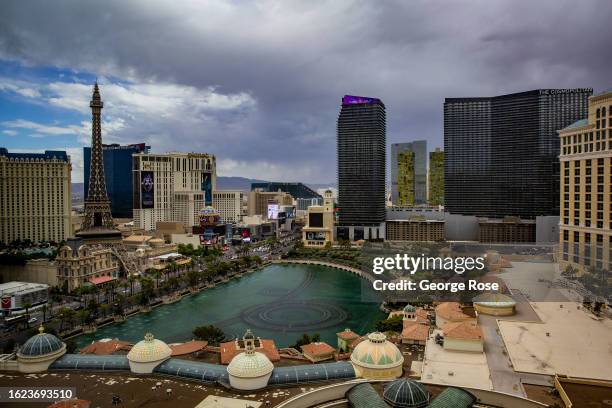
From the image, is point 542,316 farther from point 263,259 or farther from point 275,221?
point 275,221

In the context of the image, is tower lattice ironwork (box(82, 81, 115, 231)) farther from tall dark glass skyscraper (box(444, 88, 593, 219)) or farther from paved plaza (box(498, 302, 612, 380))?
tall dark glass skyscraper (box(444, 88, 593, 219))

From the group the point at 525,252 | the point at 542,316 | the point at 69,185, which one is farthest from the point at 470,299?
the point at 69,185

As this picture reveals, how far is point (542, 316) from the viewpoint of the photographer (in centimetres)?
2427

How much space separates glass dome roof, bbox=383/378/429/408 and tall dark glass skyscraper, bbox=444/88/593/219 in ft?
223

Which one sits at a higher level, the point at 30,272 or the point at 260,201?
the point at 260,201

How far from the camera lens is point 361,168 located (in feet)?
285

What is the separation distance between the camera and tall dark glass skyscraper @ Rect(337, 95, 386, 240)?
85250 millimetres

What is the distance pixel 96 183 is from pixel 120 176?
5595cm

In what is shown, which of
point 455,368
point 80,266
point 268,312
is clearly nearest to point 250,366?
point 455,368

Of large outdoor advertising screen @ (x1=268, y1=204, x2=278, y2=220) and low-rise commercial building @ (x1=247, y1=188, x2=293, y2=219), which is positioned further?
low-rise commercial building @ (x1=247, y1=188, x2=293, y2=219)

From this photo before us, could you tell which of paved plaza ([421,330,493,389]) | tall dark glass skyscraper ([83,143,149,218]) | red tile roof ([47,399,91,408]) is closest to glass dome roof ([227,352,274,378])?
red tile roof ([47,399,91,408])

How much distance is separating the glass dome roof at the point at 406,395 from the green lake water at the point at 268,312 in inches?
678

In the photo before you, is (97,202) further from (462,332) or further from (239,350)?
(462,332)

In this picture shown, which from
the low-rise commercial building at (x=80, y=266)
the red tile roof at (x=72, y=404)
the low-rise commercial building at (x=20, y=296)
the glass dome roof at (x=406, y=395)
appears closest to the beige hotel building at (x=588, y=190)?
the glass dome roof at (x=406, y=395)
